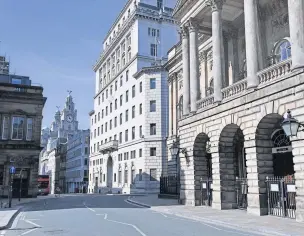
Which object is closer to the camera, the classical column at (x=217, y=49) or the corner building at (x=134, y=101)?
the classical column at (x=217, y=49)

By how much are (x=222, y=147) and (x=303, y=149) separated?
268 inches

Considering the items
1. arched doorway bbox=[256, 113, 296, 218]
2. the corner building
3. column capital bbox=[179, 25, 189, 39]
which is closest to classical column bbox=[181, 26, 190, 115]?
column capital bbox=[179, 25, 189, 39]

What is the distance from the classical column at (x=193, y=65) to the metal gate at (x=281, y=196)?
903cm

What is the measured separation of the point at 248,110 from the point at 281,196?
472cm

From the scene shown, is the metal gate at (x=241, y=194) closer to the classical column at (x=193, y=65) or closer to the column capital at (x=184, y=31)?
the classical column at (x=193, y=65)

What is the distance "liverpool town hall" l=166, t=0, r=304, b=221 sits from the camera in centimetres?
1628

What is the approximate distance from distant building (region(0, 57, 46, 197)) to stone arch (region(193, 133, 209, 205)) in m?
23.0

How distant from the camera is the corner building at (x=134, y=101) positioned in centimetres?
5534

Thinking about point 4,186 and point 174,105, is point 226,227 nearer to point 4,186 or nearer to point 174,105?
point 174,105

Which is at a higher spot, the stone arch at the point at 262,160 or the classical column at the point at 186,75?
the classical column at the point at 186,75

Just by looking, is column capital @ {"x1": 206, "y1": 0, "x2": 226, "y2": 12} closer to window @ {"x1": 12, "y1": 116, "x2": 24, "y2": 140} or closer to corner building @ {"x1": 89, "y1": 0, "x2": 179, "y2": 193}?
window @ {"x1": 12, "y1": 116, "x2": 24, "y2": 140}

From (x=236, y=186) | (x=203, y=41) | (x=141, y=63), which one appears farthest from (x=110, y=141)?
(x=236, y=186)

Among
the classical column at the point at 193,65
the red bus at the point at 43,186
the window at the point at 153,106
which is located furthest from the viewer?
the red bus at the point at 43,186

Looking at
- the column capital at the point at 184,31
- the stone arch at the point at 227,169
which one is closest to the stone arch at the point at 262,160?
the stone arch at the point at 227,169
